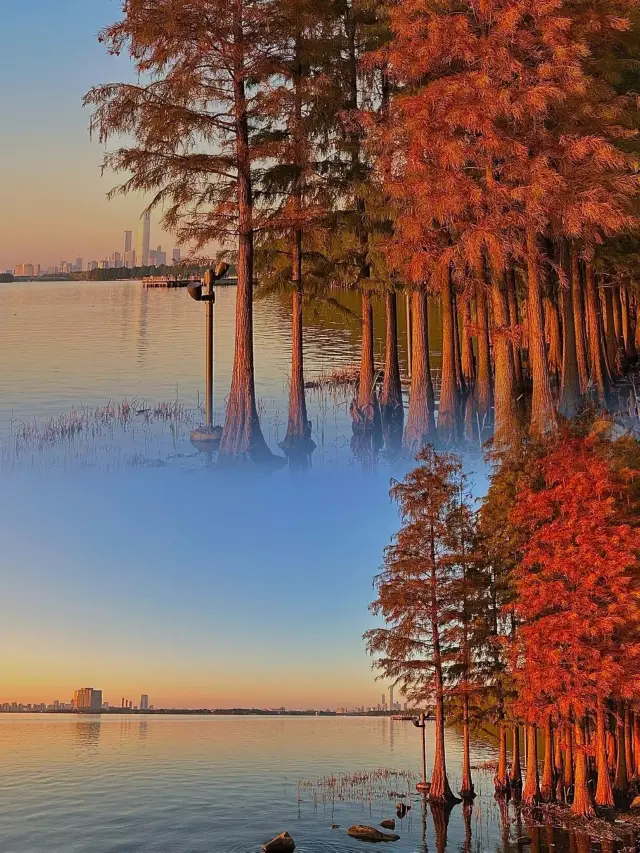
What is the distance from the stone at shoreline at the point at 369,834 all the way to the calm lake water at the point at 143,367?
12299mm

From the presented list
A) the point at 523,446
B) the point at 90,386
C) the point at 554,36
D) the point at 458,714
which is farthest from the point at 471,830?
the point at 554,36

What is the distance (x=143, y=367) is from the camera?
34281 mm

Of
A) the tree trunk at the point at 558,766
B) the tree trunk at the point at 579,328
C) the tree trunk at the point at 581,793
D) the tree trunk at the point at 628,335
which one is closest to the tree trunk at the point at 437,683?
the tree trunk at the point at 558,766

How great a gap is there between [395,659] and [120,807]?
18116mm

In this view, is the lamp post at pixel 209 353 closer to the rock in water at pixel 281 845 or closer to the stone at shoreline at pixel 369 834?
the rock in water at pixel 281 845

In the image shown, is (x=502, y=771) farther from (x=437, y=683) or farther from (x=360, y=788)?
(x=360, y=788)

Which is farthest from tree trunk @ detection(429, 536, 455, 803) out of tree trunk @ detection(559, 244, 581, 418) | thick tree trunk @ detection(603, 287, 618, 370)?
thick tree trunk @ detection(603, 287, 618, 370)

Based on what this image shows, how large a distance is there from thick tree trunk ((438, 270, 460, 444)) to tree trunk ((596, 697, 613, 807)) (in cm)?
1006

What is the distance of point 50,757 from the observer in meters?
79.2

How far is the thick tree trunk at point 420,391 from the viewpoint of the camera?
2584 centimetres

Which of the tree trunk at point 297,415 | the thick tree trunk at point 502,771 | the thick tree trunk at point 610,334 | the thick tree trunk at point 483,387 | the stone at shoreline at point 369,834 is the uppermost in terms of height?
the thick tree trunk at point 610,334

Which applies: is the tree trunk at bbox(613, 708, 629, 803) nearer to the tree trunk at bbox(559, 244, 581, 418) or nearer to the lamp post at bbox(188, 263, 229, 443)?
the tree trunk at bbox(559, 244, 581, 418)

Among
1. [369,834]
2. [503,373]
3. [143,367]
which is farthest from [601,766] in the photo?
[143,367]

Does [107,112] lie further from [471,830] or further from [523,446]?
[471,830]
